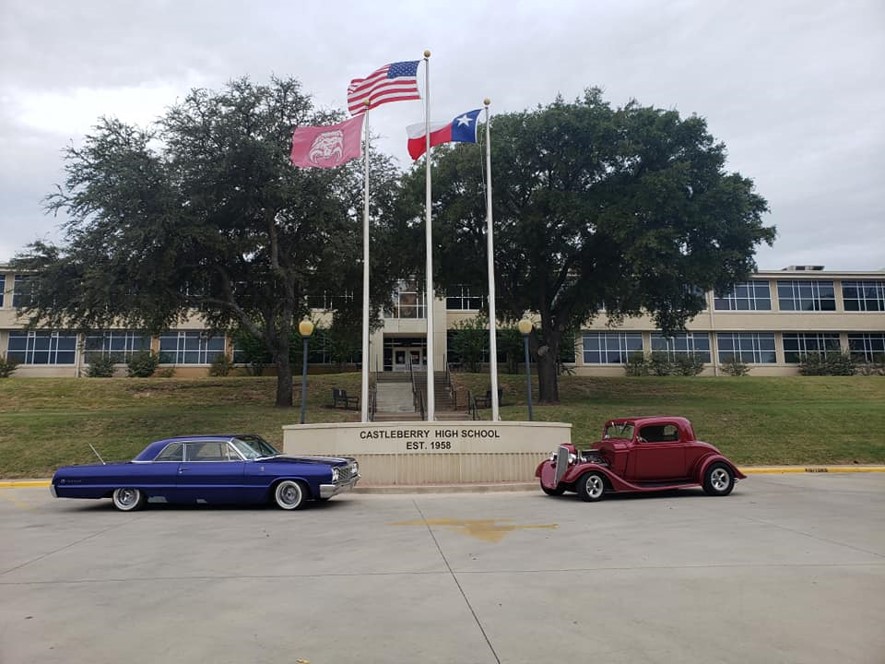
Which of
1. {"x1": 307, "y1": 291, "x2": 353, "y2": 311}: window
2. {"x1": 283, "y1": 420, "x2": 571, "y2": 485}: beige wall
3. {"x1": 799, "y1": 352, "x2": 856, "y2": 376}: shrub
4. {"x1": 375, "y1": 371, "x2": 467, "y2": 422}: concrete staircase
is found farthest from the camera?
{"x1": 799, "y1": 352, "x2": 856, "y2": 376}: shrub

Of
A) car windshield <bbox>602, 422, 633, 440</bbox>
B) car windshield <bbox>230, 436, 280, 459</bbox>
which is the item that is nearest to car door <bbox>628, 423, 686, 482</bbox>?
car windshield <bbox>602, 422, 633, 440</bbox>

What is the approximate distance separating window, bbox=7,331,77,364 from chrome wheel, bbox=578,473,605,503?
1760 inches

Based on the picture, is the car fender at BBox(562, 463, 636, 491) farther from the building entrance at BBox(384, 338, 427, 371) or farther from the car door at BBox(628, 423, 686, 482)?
the building entrance at BBox(384, 338, 427, 371)

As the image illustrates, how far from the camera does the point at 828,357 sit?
4800 centimetres

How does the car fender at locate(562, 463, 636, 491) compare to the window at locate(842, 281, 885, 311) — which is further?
the window at locate(842, 281, 885, 311)

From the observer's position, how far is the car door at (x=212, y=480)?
11.9 meters

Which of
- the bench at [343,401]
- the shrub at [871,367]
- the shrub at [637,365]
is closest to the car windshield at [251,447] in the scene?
the bench at [343,401]

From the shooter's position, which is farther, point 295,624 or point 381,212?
point 381,212

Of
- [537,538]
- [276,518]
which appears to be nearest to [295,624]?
[537,538]

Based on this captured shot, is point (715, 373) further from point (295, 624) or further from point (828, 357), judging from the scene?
point (295, 624)

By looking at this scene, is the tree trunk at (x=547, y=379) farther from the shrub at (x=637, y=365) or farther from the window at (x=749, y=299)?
the window at (x=749, y=299)

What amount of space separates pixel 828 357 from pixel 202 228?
4448 cm

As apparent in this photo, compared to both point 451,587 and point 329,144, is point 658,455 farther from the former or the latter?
point 329,144

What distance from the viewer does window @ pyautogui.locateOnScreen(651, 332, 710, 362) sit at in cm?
4988
